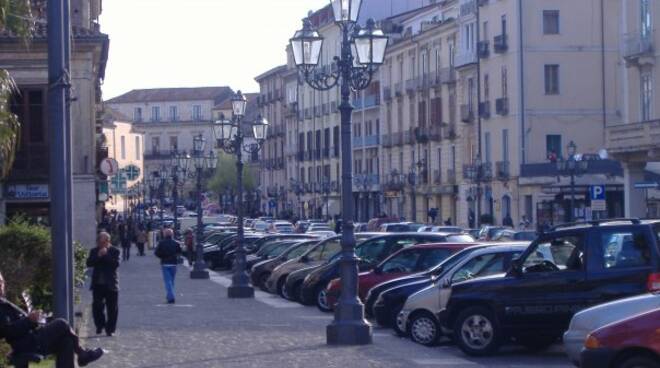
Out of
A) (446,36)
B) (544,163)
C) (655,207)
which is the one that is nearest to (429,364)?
(655,207)

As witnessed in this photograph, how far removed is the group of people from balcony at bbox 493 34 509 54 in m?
40.9

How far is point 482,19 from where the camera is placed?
72.7 metres

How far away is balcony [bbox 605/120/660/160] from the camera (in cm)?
4759

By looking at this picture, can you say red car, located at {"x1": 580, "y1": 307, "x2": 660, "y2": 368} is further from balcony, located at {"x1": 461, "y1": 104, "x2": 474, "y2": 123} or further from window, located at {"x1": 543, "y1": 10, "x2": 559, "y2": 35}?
balcony, located at {"x1": 461, "y1": 104, "x2": 474, "y2": 123}

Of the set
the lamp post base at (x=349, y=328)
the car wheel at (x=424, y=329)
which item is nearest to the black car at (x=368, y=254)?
the car wheel at (x=424, y=329)

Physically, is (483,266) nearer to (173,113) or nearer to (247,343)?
(247,343)

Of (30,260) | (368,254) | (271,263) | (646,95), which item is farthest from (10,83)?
(646,95)

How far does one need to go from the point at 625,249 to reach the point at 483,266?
3649mm

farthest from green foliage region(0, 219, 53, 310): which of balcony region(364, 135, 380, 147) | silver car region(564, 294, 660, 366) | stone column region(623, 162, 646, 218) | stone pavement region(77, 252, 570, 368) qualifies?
balcony region(364, 135, 380, 147)

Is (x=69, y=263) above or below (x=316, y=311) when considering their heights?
above

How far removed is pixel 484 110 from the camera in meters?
72.2

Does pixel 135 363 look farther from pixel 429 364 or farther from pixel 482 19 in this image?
pixel 482 19

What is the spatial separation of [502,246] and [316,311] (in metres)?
8.45

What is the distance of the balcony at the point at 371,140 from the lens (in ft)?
298
